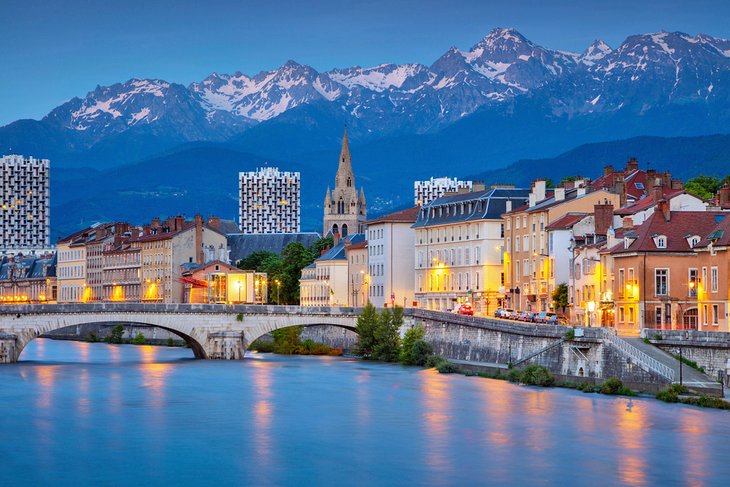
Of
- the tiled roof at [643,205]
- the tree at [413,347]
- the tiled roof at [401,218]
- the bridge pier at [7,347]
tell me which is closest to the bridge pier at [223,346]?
the tree at [413,347]

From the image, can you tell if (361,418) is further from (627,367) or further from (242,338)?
(242,338)

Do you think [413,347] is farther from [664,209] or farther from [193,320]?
[664,209]

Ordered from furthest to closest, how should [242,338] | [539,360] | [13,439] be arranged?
[242,338] < [539,360] < [13,439]

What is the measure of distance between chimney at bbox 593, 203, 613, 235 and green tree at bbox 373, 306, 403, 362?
13.6 meters

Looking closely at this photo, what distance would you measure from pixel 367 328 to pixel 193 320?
11.4 meters

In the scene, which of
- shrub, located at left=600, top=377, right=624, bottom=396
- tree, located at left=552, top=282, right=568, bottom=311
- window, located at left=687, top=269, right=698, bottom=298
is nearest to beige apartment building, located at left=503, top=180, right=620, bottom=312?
tree, located at left=552, top=282, right=568, bottom=311

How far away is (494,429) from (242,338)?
140ft

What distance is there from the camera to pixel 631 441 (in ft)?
182

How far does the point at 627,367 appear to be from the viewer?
6700cm

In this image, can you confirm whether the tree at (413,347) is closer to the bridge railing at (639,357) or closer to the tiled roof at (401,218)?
the bridge railing at (639,357)

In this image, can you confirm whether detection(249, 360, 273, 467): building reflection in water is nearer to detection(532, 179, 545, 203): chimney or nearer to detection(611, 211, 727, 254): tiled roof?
detection(611, 211, 727, 254): tiled roof

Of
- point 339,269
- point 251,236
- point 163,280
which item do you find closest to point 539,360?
point 339,269

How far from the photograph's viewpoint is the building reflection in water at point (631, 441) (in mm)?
49500

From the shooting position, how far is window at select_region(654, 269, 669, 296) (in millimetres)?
77688
